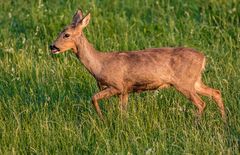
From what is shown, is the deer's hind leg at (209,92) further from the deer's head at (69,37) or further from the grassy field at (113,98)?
the deer's head at (69,37)

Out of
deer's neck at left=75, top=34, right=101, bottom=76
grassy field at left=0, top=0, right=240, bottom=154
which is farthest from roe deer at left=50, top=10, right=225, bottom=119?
grassy field at left=0, top=0, right=240, bottom=154

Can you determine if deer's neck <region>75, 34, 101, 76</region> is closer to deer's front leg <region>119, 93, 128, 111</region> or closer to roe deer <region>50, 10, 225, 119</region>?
roe deer <region>50, 10, 225, 119</region>

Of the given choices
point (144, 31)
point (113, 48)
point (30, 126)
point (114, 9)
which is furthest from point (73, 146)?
point (114, 9)

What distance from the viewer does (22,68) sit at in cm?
1060

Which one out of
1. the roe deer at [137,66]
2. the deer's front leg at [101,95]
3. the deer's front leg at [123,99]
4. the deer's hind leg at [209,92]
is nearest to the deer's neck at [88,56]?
the roe deer at [137,66]

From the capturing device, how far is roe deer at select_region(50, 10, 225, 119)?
9.10m

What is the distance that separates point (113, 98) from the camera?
954cm

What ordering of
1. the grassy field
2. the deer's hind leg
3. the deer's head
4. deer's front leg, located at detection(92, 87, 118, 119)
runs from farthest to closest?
the deer's hind leg, the deer's head, deer's front leg, located at detection(92, 87, 118, 119), the grassy field

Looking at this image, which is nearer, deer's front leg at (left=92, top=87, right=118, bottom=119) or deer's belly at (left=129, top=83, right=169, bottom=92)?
deer's front leg at (left=92, top=87, right=118, bottom=119)

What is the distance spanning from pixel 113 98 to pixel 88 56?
0.63 m

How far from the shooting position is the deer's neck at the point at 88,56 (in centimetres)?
915

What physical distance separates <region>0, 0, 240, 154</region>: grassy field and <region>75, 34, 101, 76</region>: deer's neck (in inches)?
17.1

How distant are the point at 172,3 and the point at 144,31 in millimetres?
1210

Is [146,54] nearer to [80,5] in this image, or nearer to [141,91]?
[141,91]
